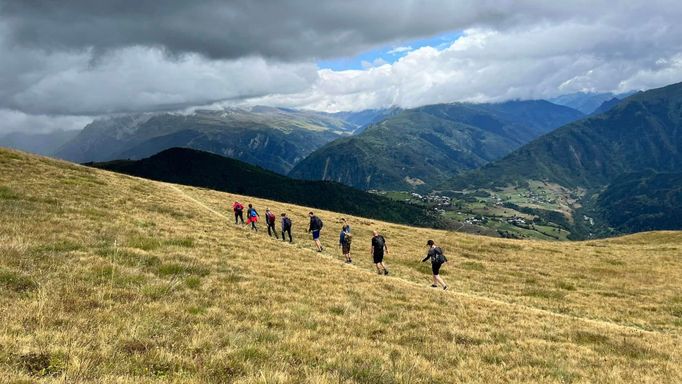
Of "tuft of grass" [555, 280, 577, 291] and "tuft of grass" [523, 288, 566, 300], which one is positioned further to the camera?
"tuft of grass" [555, 280, 577, 291]

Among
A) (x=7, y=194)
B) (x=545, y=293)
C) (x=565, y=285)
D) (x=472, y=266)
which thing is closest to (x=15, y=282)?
(x=7, y=194)

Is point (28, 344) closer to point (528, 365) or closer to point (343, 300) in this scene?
point (343, 300)

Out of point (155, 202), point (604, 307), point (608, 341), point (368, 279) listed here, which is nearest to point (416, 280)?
point (368, 279)

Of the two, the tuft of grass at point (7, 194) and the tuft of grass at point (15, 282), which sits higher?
the tuft of grass at point (7, 194)

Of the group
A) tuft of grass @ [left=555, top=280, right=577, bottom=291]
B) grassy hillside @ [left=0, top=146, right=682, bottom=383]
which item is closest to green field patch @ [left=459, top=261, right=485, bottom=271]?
grassy hillside @ [left=0, top=146, right=682, bottom=383]

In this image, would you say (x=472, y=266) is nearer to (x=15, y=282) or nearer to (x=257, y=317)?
(x=257, y=317)

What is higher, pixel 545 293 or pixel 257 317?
pixel 257 317

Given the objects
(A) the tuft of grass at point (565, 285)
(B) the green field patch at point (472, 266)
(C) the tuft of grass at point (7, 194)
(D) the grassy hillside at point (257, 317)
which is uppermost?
(C) the tuft of grass at point (7, 194)

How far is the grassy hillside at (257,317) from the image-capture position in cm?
887

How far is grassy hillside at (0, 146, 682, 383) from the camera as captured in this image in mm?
8867

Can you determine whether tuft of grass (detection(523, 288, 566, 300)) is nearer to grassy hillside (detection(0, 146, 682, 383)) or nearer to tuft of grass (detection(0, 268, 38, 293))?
grassy hillside (detection(0, 146, 682, 383))

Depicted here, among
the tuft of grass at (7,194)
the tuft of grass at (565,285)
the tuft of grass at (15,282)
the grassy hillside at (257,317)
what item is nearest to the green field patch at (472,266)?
the grassy hillside at (257,317)

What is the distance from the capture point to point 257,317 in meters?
13.2

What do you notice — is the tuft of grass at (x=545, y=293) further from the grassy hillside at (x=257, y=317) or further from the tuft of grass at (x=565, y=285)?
the tuft of grass at (x=565, y=285)
